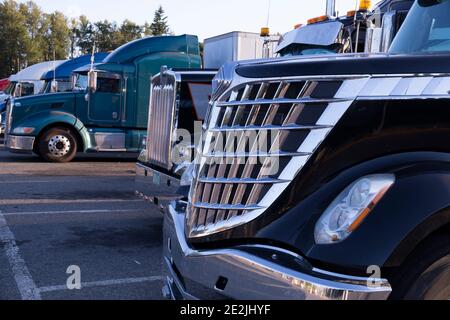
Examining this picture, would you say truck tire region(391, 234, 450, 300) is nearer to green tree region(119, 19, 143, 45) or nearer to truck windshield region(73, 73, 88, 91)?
truck windshield region(73, 73, 88, 91)

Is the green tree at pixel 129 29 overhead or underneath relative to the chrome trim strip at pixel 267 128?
overhead

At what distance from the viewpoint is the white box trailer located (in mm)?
8867

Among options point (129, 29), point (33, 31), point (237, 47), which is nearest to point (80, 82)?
point (237, 47)

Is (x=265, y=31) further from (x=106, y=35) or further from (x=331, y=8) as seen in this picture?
(x=106, y=35)

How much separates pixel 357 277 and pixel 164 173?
378 cm

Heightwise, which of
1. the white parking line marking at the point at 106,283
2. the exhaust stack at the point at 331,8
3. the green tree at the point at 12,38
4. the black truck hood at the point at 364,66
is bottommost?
the white parking line marking at the point at 106,283

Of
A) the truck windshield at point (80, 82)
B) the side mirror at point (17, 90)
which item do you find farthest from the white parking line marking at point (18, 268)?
the side mirror at point (17, 90)

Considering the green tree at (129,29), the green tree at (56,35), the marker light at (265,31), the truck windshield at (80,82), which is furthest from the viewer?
the green tree at (129,29)

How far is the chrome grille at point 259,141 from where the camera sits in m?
2.57

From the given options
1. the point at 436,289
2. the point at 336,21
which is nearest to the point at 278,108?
the point at 436,289

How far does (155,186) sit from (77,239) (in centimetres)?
111

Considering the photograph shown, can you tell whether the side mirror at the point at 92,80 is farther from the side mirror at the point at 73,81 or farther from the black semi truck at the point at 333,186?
the black semi truck at the point at 333,186

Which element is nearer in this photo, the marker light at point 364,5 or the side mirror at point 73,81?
the marker light at point 364,5

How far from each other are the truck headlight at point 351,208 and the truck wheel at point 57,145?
11867 millimetres
